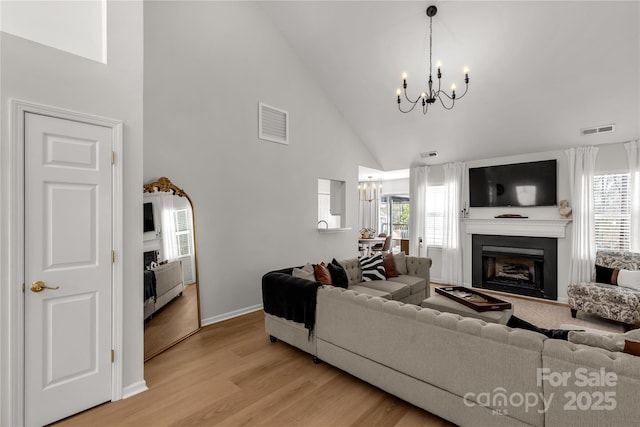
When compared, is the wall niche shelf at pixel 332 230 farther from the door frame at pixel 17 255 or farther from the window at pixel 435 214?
the door frame at pixel 17 255

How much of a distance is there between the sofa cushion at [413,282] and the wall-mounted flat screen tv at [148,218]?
3.32 metres

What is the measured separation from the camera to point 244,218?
4320mm

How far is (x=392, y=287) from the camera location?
4090 millimetres

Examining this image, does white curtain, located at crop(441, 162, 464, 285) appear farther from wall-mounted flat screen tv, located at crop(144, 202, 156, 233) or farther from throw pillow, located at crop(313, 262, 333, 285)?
wall-mounted flat screen tv, located at crop(144, 202, 156, 233)

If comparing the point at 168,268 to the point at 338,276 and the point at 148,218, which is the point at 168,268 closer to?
the point at 148,218

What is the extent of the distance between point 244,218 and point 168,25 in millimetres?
2511

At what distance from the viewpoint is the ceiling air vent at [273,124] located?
14.8 feet

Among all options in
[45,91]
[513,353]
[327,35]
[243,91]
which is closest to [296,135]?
[243,91]

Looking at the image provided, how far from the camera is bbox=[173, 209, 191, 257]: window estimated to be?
348cm

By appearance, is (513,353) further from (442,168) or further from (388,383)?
(442,168)

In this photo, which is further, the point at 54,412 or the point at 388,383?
the point at 388,383

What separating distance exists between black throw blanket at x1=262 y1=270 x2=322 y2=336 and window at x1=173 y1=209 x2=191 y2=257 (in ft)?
3.43

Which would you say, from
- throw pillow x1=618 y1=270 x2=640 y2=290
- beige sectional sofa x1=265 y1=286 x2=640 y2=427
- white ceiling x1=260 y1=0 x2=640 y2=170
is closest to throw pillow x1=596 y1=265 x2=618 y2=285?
throw pillow x1=618 y1=270 x2=640 y2=290

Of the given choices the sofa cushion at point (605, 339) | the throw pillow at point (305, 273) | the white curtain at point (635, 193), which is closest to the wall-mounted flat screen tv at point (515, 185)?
the white curtain at point (635, 193)
